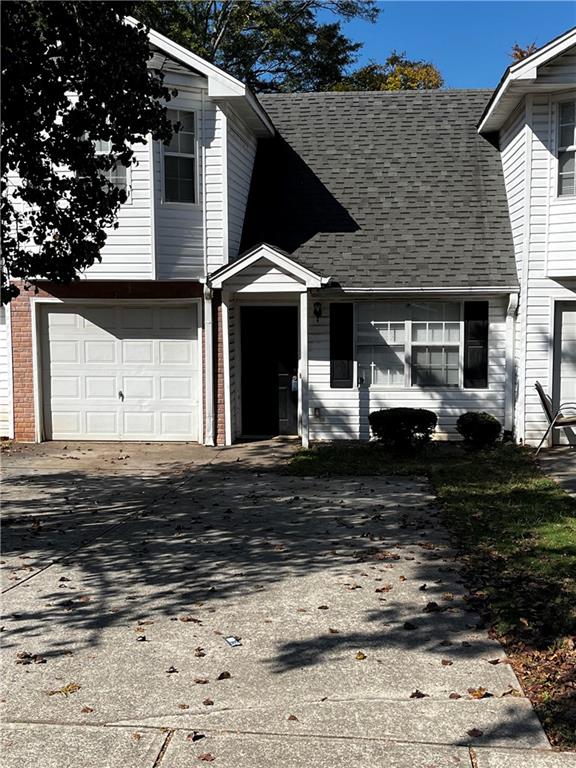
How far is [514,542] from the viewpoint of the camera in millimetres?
8070

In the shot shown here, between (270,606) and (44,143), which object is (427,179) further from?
(270,606)

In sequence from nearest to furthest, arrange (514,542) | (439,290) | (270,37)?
(514,542) → (439,290) → (270,37)

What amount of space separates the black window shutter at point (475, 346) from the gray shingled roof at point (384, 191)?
0.70 metres

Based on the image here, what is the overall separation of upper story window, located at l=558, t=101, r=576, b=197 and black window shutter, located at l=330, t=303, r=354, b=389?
424 centimetres

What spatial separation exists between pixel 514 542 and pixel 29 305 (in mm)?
10012

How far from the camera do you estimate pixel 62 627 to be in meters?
5.90

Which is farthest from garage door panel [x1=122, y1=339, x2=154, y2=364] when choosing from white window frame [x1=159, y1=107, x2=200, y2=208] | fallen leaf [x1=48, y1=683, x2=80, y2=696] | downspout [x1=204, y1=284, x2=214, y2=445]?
fallen leaf [x1=48, y1=683, x2=80, y2=696]

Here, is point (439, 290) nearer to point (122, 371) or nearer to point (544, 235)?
point (544, 235)

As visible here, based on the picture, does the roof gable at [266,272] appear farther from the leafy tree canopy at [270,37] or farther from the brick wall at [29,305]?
the leafy tree canopy at [270,37]

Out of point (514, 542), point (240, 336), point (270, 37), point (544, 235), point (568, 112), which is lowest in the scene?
point (514, 542)

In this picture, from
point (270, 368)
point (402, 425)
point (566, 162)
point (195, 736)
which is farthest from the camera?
point (270, 368)

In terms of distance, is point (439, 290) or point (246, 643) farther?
point (439, 290)

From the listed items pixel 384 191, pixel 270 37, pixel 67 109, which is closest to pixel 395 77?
pixel 270 37

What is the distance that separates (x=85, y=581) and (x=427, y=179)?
37.6 ft
